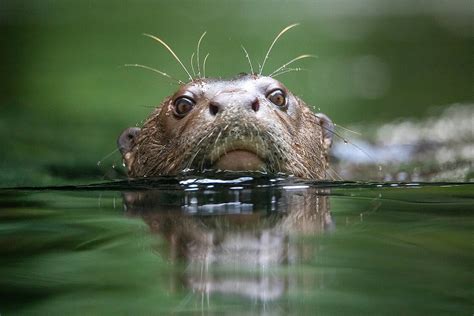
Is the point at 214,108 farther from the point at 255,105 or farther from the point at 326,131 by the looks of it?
the point at 326,131

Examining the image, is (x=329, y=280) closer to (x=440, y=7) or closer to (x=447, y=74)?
(x=447, y=74)

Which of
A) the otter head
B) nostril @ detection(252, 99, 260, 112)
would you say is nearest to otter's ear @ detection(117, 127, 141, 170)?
the otter head

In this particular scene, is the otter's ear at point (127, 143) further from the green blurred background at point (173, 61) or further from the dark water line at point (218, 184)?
the green blurred background at point (173, 61)

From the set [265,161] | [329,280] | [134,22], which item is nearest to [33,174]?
[265,161]

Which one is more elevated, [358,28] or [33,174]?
[358,28]

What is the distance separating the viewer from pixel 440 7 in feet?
51.9

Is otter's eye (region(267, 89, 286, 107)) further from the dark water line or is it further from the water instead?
the water

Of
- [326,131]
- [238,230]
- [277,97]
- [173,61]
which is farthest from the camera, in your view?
[173,61]

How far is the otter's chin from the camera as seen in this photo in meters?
4.29

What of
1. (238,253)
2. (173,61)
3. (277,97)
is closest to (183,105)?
(277,97)

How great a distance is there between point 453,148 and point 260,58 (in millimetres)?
3749

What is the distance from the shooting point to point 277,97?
15.9ft

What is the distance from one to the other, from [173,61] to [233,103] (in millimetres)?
7875

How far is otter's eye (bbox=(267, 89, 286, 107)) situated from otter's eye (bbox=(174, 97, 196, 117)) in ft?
1.36
